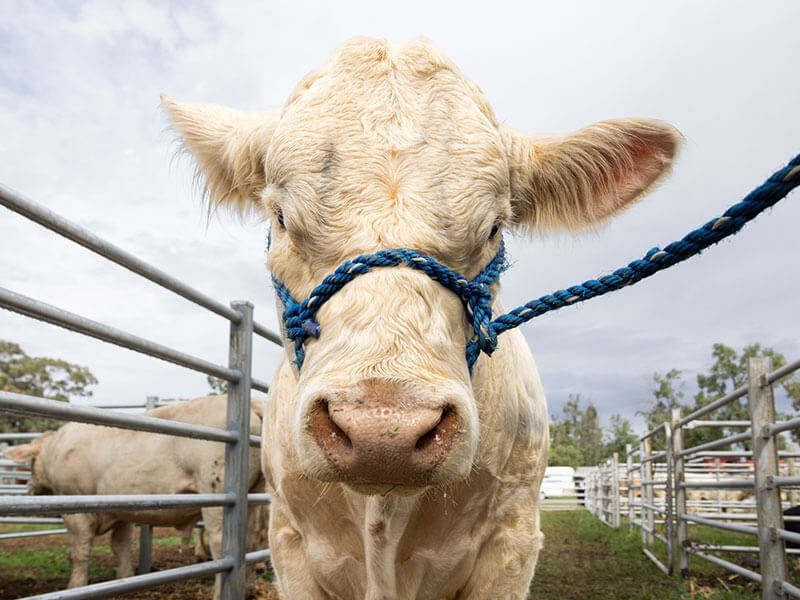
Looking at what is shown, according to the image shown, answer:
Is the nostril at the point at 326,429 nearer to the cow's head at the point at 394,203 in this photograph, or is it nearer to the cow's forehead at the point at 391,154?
the cow's head at the point at 394,203

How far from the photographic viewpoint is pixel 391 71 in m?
2.54

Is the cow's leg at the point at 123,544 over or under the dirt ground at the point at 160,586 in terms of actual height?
over

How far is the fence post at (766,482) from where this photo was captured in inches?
169

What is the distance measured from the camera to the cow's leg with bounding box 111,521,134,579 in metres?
7.62

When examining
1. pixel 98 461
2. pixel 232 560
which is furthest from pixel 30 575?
pixel 232 560

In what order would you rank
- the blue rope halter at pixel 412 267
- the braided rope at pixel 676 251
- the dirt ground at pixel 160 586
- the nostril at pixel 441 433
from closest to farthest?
the braided rope at pixel 676 251, the nostril at pixel 441 433, the blue rope halter at pixel 412 267, the dirt ground at pixel 160 586

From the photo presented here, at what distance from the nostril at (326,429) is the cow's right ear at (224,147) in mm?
1379

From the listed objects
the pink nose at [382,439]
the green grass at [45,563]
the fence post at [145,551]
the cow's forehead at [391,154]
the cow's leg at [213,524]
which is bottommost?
the green grass at [45,563]

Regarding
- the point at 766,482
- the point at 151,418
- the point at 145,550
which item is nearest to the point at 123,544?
the point at 145,550

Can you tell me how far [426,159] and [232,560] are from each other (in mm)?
2718

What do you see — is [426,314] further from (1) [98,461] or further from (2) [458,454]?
(1) [98,461]

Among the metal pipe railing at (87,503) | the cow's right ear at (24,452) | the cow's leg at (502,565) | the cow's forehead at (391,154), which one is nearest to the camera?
the cow's forehead at (391,154)

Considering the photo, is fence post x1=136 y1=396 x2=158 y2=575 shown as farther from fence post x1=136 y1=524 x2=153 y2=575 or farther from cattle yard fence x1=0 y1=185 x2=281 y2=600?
cattle yard fence x1=0 y1=185 x2=281 y2=600

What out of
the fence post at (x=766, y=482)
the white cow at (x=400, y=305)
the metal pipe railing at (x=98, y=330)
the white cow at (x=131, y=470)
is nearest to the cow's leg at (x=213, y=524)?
the white cow at (x=131, y=470)
